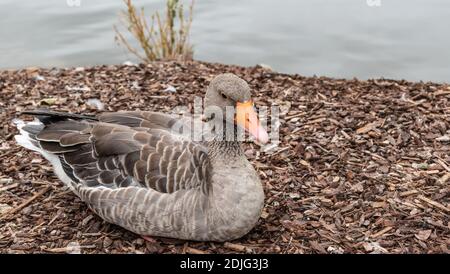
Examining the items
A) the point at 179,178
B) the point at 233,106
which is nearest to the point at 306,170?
the point at 233,106

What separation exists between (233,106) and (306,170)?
136 cm

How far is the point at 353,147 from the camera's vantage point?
215 inches

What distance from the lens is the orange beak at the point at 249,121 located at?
3917mm

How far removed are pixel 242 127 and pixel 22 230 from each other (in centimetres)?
203

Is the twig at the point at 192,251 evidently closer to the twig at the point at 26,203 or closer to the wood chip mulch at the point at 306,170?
the wood chip mulch at the point at 306,170

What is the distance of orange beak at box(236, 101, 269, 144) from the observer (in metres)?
3.92

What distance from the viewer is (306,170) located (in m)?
5.15

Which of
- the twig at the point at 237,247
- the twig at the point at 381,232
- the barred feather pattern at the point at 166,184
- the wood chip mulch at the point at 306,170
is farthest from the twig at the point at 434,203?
the twig at the point at 237,247

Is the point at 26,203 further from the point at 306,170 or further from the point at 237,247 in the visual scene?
the point at 306,170

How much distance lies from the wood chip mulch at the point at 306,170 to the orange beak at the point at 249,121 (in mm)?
899

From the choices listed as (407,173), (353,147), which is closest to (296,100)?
(353,147)

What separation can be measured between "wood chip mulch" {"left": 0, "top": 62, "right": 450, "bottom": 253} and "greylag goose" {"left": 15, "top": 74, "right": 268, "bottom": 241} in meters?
0.25

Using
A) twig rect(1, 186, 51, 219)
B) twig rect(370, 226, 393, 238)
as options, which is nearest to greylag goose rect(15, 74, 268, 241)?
twig rect(1, 186, 51, 219)

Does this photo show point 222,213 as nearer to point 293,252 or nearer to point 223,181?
point 223,181
